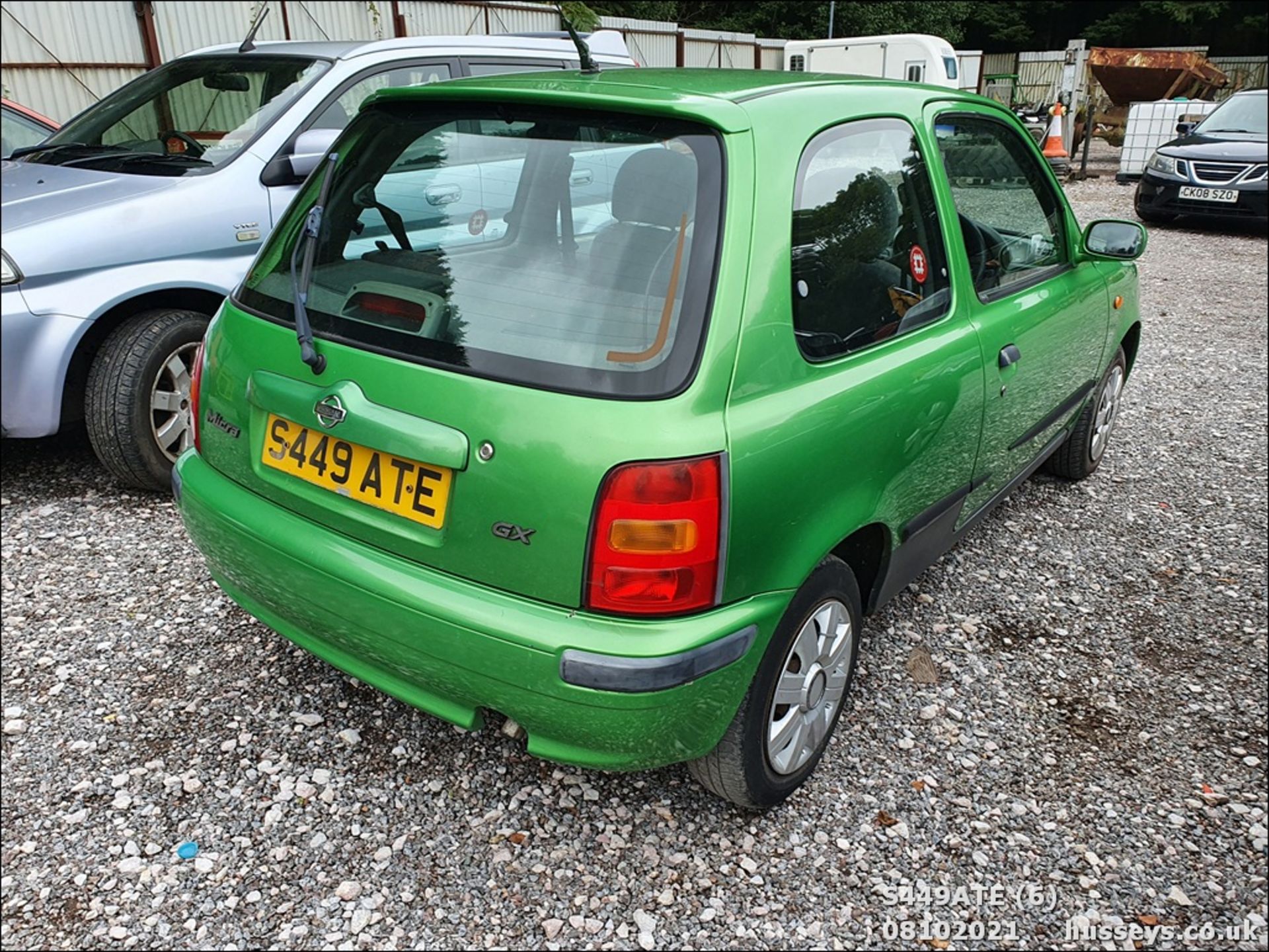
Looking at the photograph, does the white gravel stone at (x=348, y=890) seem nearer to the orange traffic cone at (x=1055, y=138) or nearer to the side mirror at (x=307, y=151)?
the side mirror at (x=307, y=151)

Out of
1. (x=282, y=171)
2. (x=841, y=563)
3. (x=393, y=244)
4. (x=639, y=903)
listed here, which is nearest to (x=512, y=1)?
(x=282, y=171)

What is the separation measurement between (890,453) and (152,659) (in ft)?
7.59

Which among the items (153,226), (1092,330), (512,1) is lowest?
(1092,330)

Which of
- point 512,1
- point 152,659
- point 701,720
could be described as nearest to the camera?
point 701,720

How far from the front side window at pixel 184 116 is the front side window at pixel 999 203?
9.67ft

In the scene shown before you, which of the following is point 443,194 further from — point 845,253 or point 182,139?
point 182,139

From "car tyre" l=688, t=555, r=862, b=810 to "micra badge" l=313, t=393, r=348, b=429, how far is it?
1.07m

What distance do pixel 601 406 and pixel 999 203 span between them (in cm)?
211

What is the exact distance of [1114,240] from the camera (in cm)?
361

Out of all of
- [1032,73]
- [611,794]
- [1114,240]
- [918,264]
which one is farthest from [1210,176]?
[1032,73]

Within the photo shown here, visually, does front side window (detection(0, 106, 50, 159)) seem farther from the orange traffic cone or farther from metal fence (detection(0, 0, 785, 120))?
the orange traffic cone

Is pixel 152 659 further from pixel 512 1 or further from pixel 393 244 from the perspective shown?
pixel 512 1

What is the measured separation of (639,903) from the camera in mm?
2219

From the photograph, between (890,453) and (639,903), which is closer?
(639,903)
